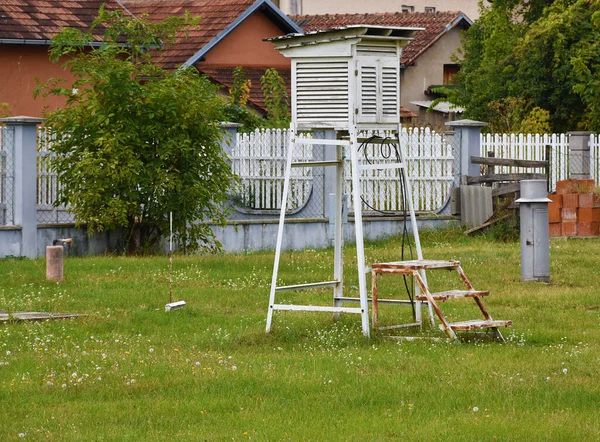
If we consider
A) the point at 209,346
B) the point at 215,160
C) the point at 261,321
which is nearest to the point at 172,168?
the point at 215,160

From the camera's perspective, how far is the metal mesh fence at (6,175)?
60.7ft

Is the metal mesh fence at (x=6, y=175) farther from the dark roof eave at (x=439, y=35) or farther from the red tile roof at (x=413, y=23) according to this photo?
the dark roof eave at (x=439, y=35)

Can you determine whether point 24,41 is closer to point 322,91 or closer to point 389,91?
point 322,91

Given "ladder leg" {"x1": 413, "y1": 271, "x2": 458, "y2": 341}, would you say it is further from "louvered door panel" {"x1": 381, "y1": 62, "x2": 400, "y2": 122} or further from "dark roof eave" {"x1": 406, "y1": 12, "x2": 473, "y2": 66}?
"dark roof eave" {"x1": 406, "y1": 12, "x2": 473, "y2": 66}

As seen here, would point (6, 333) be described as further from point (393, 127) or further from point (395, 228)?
point (395, 228)

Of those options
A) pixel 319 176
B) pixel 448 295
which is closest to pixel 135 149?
pixel 319 176

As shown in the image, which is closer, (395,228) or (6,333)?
(6,333)

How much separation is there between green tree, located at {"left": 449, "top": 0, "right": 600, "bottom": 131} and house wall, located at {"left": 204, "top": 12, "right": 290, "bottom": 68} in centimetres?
590

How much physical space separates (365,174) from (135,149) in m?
5.60

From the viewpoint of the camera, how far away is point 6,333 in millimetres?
11148

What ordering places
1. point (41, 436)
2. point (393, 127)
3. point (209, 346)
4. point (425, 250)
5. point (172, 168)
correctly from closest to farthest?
1. point (41, 436)
2. point (209, 346)
3. point (393, 127)
4. point (172, 168)
5. point (425, 250)

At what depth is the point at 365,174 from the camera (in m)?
22.6

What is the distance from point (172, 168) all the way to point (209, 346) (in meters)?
7.90

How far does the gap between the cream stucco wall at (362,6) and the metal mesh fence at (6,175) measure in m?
37.6
